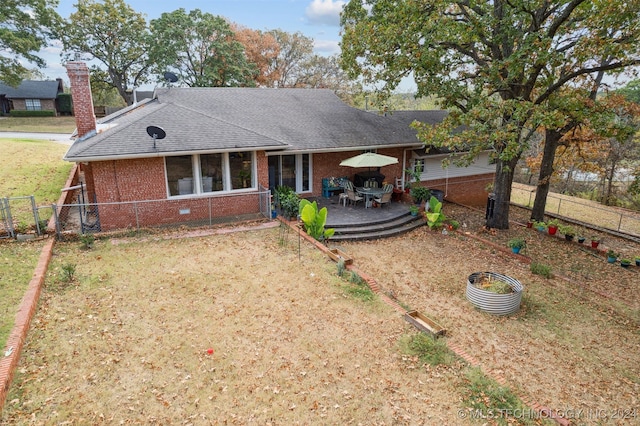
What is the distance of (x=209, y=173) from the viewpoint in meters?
13.6

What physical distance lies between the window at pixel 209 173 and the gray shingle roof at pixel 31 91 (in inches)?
1801

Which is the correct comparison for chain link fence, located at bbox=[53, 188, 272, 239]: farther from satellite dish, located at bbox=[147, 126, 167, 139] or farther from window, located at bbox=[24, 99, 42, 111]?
window, located at bbox=[24, 99, 42, 111]

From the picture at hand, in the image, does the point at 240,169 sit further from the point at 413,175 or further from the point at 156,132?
the point at 413,175

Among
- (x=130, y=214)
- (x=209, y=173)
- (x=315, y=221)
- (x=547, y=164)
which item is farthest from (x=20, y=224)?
(x=547, y=164)

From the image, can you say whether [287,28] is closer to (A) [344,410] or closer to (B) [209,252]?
(B) [209,252]

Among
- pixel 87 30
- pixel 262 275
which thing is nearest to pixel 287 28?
pixel 87 30

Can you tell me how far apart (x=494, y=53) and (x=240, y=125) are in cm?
1031

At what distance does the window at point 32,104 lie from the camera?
4597cm

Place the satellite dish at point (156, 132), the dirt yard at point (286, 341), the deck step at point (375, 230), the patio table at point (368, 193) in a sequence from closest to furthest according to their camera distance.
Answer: the dirt yard at point (286, 341) → the satellite dish at point (156, 132) → the deck step at point (375, 230) → the patio table at point (368, 193)

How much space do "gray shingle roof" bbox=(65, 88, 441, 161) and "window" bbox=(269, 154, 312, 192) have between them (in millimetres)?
1079

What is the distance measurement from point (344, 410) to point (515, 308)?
5444 mm

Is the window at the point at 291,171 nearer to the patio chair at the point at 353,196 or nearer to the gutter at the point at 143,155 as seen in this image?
the patio chair at the point at 353,196

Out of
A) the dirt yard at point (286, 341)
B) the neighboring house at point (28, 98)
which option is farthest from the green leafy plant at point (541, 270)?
the neighboring house at point (28, 98)

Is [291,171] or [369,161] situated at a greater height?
[369,161]
